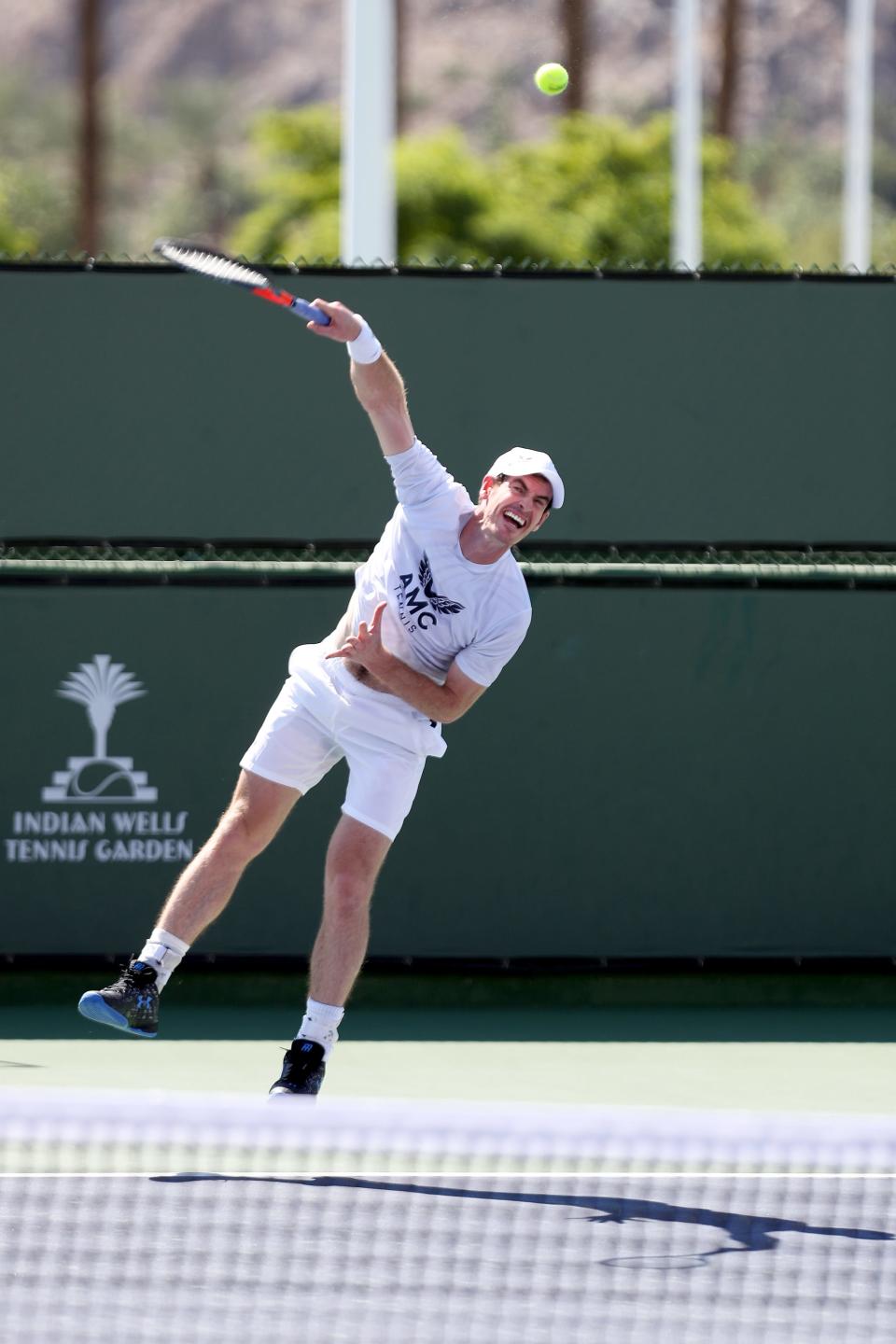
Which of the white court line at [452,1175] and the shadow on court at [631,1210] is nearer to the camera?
the shadow on court at [631,1210]

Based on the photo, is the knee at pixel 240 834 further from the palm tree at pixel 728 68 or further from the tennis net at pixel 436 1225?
the palm tree at pixel 728 68

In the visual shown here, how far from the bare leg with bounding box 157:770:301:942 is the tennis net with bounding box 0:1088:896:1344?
0.54 m

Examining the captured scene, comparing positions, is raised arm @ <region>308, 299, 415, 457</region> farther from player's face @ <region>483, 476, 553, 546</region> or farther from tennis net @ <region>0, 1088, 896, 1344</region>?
tennis net @ <region>0, 1088, 896, 1344</region>

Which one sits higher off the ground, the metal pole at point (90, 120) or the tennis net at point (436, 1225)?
the metal pole at point (90, 120)

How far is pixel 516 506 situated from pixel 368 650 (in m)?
0.47

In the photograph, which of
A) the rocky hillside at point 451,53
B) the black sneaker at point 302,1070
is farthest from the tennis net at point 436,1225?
the rocky hillside at point 451,53

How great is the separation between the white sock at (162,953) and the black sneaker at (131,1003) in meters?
0.02

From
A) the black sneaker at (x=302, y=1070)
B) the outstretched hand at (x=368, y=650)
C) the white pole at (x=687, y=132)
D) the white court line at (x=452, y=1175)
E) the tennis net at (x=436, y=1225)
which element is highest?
the white pole at (x=687, y=132)

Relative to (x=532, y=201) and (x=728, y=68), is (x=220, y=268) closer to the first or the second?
(x=532, y=201)

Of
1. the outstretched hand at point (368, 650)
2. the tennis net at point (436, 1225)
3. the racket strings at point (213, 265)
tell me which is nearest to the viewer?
the tennis net at point (436, 1225)

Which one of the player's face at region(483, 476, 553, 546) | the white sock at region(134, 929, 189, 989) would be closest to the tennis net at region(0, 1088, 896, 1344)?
the white sock at region(134, 929, 189, 989)

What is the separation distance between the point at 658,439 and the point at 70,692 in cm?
189

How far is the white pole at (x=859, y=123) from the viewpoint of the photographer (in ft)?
72.1

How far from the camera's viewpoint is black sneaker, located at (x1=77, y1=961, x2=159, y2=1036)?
17.7 feet
